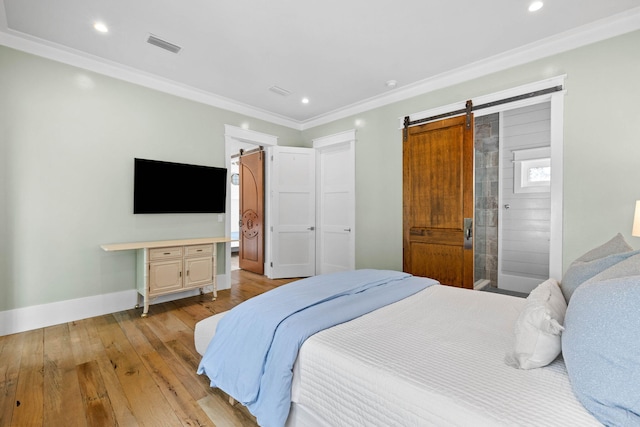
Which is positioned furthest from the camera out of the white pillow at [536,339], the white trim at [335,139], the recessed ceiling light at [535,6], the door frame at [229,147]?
the white trim at [335,139]

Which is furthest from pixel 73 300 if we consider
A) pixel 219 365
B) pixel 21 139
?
pixel 219 365

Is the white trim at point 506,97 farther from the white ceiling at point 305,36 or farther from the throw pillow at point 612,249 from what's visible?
the throw pillow at point 612,249

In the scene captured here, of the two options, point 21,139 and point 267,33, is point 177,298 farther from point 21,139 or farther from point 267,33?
point 267,33

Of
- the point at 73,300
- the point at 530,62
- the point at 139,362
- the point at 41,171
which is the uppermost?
the point at 530,62

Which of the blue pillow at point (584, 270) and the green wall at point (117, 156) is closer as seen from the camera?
the blue pillow at point (584, 270)

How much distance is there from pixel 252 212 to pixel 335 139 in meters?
2.10

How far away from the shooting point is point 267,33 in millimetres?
2691

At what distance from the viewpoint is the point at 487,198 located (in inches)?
183

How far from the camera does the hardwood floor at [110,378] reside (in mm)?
1676

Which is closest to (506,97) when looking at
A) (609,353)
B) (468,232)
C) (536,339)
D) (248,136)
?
(468,232)

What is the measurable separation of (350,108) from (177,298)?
371cm

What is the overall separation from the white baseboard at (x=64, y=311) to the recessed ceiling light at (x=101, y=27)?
272 centimetres

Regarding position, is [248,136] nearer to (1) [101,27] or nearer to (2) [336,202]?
(2) [336,202]

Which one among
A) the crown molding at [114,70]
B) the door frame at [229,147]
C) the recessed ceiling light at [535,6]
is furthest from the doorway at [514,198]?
the crown molding at [114,70]
